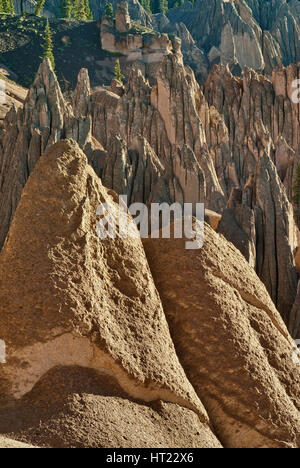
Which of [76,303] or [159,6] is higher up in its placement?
[159,6]

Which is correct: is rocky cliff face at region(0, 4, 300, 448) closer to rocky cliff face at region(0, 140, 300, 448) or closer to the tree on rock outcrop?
rocky cliff face at region(0, 140, 300, 448)

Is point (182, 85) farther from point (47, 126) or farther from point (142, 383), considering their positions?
point (142, 383)

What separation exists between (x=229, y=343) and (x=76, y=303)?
5.03ft

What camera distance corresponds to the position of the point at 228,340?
5.66 metres

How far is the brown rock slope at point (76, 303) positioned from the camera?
4.80m

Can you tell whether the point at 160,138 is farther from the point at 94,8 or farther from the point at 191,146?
the point at 94,8

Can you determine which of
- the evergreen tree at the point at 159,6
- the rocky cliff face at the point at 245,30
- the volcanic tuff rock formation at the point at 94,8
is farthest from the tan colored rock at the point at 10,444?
the evergreen tree at the point at 159,6

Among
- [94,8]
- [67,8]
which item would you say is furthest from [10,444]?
[94,8]

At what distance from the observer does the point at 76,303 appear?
4.95 metres

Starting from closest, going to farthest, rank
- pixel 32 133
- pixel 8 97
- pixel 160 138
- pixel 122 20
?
1. pixel 32 133
2. pixel 160 138
3. pixel 8 97
4. pixel 122 20

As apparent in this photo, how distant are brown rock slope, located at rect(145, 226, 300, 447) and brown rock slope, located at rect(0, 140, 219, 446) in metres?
0.28

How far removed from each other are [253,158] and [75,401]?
112 feet

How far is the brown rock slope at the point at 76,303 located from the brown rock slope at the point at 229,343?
0.90 feet

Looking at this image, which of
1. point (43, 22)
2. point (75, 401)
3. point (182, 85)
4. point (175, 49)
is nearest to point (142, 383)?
point (75, 401)
